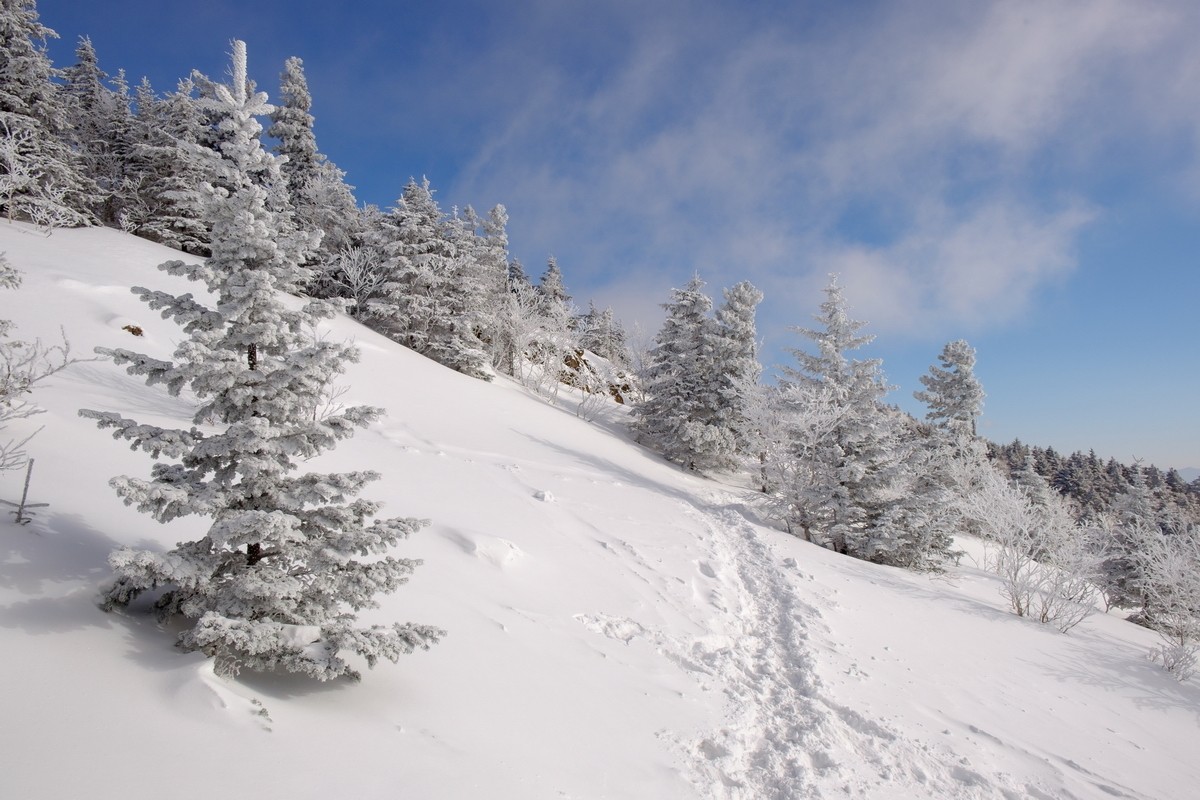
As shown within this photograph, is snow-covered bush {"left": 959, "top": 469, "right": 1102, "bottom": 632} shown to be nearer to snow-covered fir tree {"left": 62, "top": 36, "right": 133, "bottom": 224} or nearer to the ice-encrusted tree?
the ice-encrusted tree

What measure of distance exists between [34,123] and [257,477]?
29.2 metres

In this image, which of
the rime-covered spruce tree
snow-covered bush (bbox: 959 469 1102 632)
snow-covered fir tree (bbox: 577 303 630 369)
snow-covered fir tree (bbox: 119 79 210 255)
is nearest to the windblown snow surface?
the rime-covered spruce tree

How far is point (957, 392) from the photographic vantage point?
27.3 meters

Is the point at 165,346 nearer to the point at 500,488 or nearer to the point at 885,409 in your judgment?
the point at 500,488

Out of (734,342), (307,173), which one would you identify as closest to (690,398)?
(734,342)

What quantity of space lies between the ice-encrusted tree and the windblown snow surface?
15.4 metres

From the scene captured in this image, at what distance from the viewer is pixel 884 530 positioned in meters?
14.5

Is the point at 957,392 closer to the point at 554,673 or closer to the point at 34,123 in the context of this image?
the point at 554,673

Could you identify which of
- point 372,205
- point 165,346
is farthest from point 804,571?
point 372,205

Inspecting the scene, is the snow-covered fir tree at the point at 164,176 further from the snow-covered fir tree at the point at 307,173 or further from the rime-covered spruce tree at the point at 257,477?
the rime-covered spruce tree at the point at 257,477

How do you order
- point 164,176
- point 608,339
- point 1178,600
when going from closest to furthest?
point 1178,600 → point 164,176 → point 608,339

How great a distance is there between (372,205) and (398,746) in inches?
1423

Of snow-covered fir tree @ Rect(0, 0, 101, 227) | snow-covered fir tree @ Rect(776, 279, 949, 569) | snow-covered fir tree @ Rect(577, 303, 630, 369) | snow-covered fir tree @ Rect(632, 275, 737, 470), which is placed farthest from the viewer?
snow-covered fir tree @ Rect(577, 303, 630, 369)

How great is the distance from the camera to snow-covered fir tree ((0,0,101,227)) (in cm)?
2045
